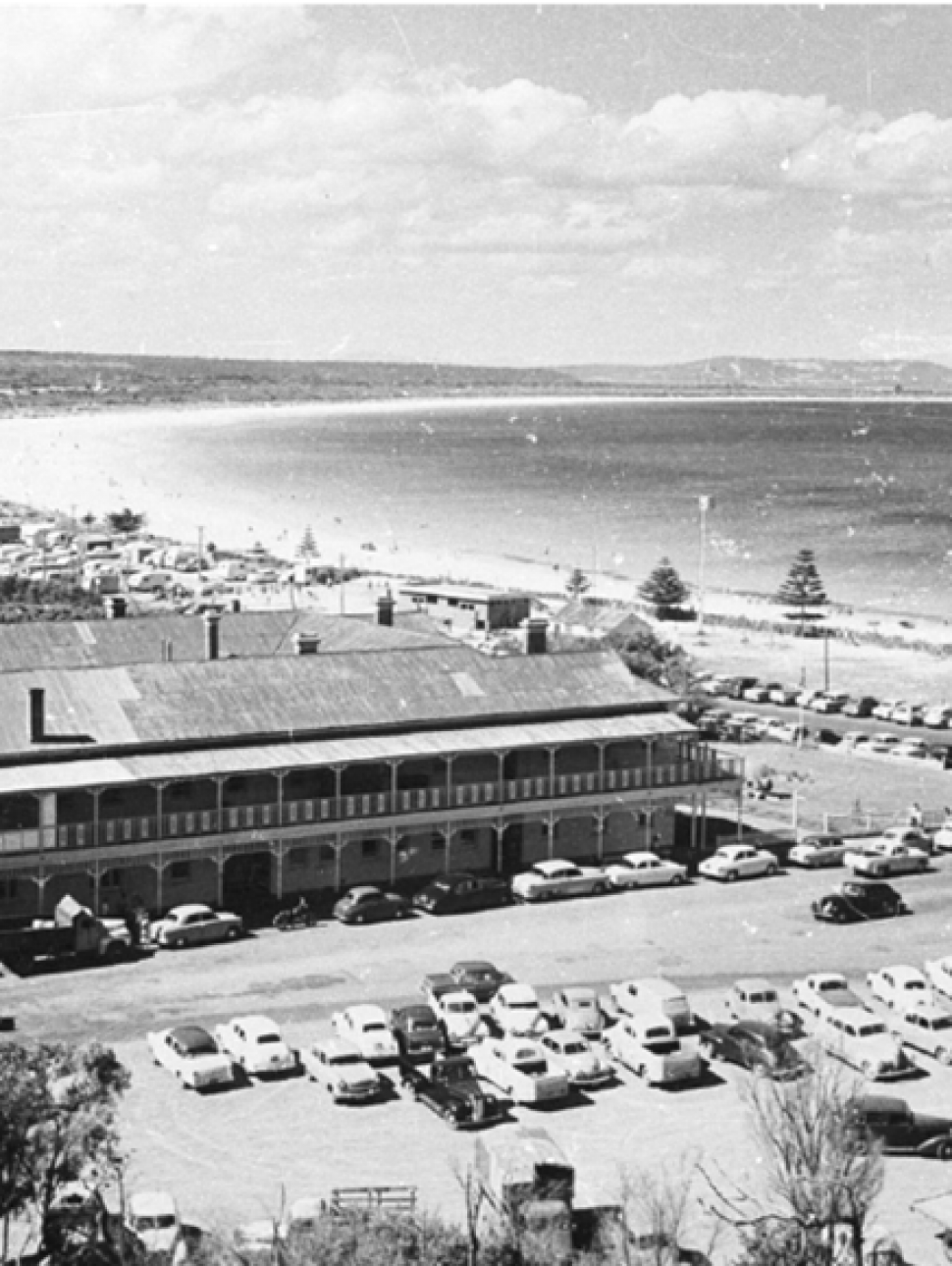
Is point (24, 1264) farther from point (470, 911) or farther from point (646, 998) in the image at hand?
point (470, 911)

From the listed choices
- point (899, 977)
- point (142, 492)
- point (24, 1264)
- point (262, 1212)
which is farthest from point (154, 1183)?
point (142, 492)

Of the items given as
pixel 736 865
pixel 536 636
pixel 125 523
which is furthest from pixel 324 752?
pixel 125 523

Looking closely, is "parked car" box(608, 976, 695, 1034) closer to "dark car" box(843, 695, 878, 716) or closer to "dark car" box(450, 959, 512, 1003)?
"dark car" box(450, 959, 512, 1003)

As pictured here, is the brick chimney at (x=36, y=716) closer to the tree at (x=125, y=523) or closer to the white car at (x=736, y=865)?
the white car at (x=736, y=865)

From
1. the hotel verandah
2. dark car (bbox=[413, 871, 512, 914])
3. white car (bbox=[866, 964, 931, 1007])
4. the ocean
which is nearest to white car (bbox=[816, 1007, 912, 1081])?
white car (bbox=[866, 964, 931, 1007])

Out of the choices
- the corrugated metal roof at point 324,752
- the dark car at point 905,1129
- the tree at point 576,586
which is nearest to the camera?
the dark car at point 905,1129

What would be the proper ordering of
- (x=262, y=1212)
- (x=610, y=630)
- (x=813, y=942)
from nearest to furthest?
(x=262, y=1212) < (x=813, y=942) < (x=610, y=630)

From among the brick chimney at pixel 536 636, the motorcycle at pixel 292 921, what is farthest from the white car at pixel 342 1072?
the brick chimney at pixel 536 636
